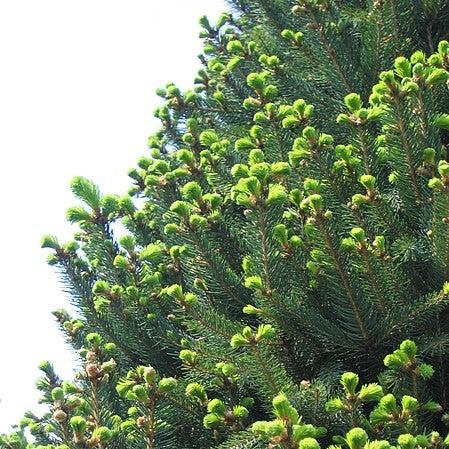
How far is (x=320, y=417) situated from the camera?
9.21 ft

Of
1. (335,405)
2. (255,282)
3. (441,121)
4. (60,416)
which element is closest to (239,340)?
(255,282)

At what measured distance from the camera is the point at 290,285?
3180 millimetres

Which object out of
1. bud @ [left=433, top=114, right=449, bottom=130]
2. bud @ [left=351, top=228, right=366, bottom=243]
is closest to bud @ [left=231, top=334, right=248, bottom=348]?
bud @ [left=351, top=228, right=366, bottom=243]

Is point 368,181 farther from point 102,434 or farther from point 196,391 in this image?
point 102,434

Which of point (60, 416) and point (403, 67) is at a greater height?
point (403, 67)

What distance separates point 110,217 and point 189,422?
138 centimetres

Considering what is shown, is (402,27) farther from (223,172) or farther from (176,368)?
(176,368)

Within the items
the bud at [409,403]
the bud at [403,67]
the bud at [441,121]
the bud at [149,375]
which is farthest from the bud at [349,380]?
the bud at [403,67]

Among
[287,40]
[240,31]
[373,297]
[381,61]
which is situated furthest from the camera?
[240,31]

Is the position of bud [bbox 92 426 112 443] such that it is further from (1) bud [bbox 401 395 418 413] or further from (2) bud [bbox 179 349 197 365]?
(1) bud [bbox 401 395 418 413]

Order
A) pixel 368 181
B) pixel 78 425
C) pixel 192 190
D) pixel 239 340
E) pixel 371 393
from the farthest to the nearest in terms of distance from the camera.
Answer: pixel 192 190
pixel 368 181
pixel 239 340
pixel 371 393
pixel 78 425

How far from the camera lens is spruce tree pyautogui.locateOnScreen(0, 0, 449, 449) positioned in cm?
271

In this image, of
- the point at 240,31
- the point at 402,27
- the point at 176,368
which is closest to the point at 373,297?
the point at 176,368

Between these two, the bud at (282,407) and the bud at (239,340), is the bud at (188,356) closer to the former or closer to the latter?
the bud at (239,340)
